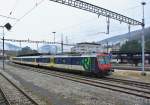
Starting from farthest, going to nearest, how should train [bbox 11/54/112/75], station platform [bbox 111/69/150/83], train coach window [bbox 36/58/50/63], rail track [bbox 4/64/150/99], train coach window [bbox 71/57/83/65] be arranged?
1. train coach window [bbox 36/58/50/63]
2. train coach window [bbox 71/57/83/65]
3. train [bbox 11/54/112/75]
4. station platform [bbox 111/69/150/83]
5. rail track [bbox 4/64/150/99]

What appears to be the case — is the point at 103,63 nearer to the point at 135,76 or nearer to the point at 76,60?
the point at 135,76

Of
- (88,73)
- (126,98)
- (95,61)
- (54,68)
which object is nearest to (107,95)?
(126,98)

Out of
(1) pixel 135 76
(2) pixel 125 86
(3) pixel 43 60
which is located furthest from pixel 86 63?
(3) pixel 43 60

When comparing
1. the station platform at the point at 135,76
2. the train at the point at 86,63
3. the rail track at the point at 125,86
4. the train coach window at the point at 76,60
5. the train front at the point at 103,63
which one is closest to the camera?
the rail track at the point at 125,86

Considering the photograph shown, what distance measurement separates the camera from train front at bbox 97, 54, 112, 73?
28.1 m

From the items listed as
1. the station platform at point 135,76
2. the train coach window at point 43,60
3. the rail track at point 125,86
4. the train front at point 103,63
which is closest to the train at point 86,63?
the train front at point 103,63

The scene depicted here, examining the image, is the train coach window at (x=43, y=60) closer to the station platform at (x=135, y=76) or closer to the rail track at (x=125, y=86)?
the station platform at (x=135, y=76)

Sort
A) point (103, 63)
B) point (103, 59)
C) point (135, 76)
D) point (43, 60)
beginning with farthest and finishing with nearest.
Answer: point (43, 60)
point (135, 76)
point (103, 59)
point (103, 63)

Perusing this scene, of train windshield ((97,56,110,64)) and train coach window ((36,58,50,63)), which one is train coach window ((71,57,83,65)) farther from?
train coach window ((36,58,50,63))

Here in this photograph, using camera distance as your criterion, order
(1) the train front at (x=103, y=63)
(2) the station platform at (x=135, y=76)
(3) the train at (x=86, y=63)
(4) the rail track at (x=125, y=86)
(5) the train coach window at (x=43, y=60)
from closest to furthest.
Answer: (4) the rail track at (x=125, y=86) → (2) the station platform at (x=135, y=76) → (1) the train front at (x=103, y=63) → (3) the train at (x=86, y=63) → (5) the train coach window at (x=43, y=60)

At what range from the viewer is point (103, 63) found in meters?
28.6

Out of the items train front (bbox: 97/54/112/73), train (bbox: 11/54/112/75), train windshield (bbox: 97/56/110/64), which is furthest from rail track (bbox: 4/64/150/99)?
train windshield (bbox: 97/56/110/64)

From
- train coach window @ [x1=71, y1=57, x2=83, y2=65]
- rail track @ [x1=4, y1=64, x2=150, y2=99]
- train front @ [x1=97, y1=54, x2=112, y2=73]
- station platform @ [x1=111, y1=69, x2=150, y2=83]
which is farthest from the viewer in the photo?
train coach window @ [x1=71, y1=57, x2=83, y2=65]

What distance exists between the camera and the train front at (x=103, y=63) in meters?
28.1
